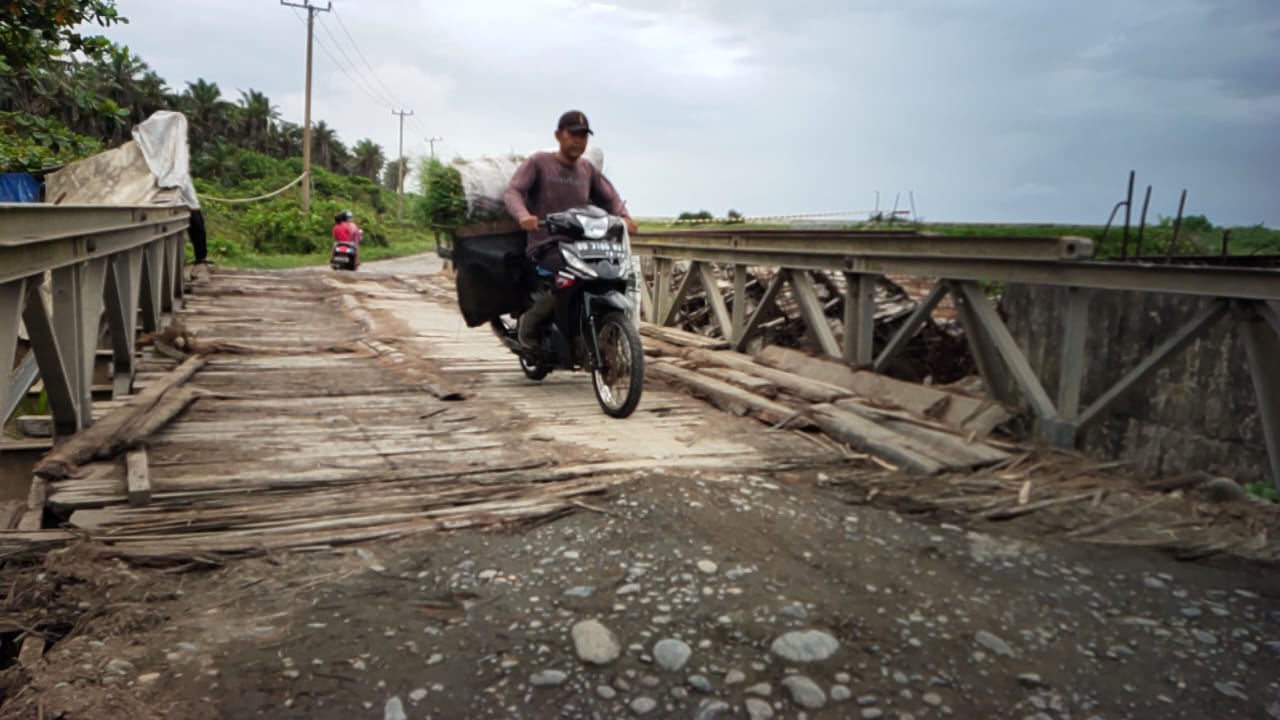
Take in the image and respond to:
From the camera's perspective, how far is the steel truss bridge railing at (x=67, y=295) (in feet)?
9.93

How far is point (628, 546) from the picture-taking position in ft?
10.0

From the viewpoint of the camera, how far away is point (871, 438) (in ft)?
14.8

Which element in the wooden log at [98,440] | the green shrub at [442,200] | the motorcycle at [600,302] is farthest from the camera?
the green shrub at [442,200]

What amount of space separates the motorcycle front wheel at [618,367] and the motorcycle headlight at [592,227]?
0.48 m

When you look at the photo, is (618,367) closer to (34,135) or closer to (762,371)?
(762,371)

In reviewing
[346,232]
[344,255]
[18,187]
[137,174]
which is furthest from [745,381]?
[346,232]

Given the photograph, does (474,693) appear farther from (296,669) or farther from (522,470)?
(522,470)

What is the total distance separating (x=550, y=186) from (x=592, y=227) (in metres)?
0.77

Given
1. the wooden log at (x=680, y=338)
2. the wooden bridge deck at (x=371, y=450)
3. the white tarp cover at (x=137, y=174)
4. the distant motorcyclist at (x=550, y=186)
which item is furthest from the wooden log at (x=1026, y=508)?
the white tarp cover at (x=137, y=174)

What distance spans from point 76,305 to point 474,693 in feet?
9.68

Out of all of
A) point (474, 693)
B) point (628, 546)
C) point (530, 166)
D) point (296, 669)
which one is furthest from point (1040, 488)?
point (530, 166)

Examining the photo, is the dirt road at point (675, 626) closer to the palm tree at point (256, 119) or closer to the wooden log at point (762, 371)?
the wooden log at point (762, 371)

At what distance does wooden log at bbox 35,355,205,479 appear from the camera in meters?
3.48

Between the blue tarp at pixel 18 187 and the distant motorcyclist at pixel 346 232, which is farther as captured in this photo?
the distant motorcyclist at pixel 346 232
